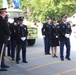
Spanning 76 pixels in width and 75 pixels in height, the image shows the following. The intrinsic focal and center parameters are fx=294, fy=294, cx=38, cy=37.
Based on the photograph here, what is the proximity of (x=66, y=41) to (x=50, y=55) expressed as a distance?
1708 mm

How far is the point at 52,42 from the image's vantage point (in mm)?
12195

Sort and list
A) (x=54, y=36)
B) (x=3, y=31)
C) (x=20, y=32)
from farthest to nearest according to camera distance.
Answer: (x=54, y=36) < (x=20, y=32) < (x=3, y=31)

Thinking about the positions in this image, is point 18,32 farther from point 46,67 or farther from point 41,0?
point 41,0

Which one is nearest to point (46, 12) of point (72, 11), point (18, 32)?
point (72, 11)

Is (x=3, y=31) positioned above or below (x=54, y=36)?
above

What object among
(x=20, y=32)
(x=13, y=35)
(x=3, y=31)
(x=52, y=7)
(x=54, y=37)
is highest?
(x=52, y=7)

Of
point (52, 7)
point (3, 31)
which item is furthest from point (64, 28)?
point (52, 7)

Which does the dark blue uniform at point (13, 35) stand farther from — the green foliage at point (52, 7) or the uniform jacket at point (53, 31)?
the green foliage at point (52, 7)

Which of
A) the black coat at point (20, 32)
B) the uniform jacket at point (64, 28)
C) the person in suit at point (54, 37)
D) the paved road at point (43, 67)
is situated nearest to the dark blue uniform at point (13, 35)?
the black coat at point (20, 32)

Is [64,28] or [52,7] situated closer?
[64,28]

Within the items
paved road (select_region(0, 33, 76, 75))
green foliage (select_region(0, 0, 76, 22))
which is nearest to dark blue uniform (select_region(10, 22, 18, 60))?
paved road (select_region(0, 33, 76, 75))

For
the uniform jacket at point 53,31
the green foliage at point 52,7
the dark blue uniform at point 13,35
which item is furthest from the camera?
the green foliage at point 52,7

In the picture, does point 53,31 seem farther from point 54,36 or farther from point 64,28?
point 64,28

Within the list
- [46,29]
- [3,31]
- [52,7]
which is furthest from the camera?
[52,7]
